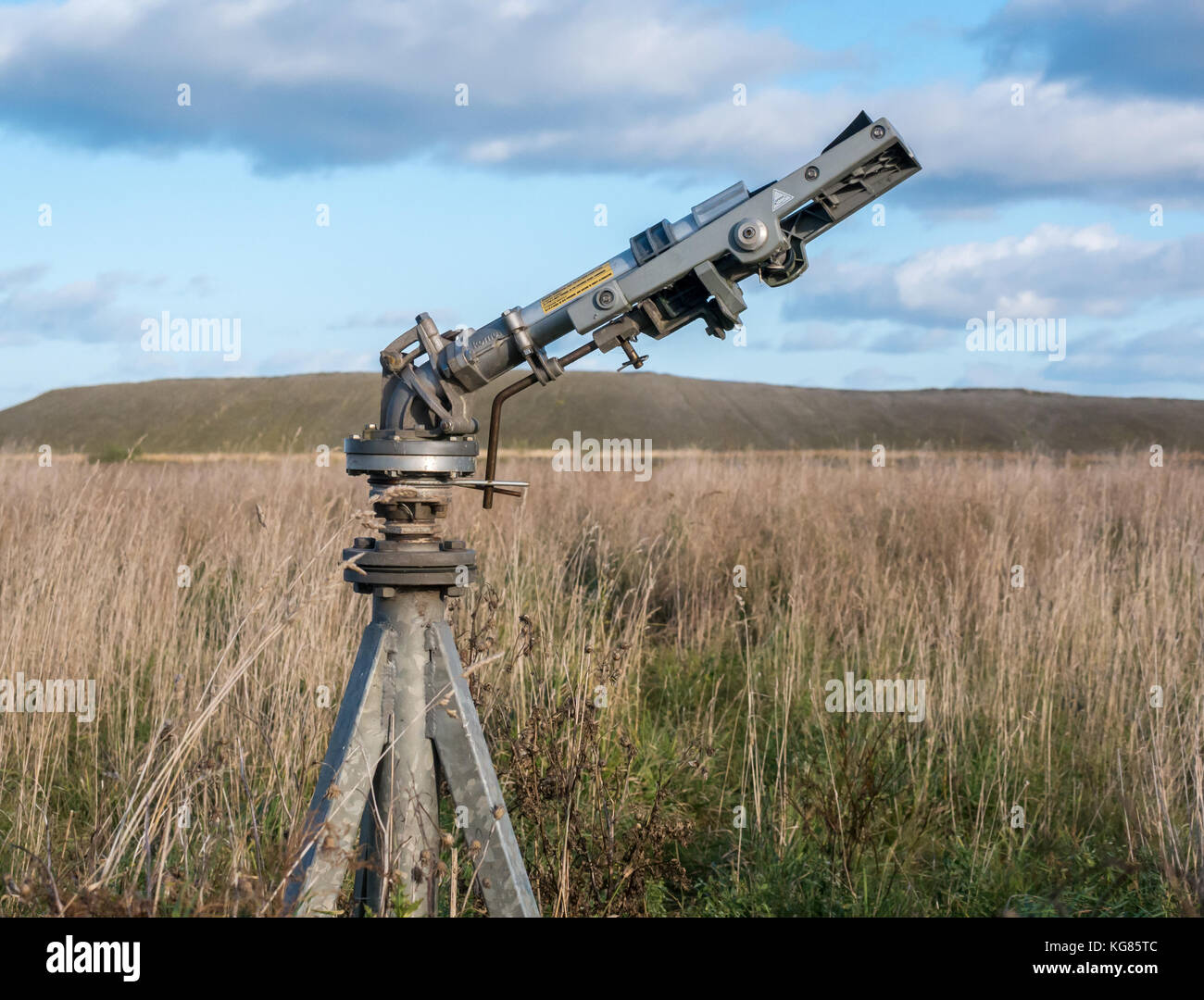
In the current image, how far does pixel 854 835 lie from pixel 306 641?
2259 mm

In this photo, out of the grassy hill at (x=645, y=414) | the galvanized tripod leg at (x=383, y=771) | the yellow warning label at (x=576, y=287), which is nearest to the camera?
the galvanized tripod leg at (x=383, y=771)

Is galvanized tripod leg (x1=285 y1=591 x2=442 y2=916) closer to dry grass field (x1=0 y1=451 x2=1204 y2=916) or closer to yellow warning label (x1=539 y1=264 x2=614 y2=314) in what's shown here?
dry grass field (x1=0 y1=451 x2=1204 y2=916)

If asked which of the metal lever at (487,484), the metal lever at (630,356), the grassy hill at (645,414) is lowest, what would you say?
the metal lever at (487,484)

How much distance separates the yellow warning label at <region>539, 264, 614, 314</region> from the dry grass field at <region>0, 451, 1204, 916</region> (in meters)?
0.61

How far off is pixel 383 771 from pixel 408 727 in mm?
157

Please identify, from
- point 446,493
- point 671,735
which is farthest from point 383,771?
point 671,735

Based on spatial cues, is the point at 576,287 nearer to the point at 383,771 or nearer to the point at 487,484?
the point at 487,484

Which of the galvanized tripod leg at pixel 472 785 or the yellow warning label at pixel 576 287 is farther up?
the yellow warning label at pixel 576 287

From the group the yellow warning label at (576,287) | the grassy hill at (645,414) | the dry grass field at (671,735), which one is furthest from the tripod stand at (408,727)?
the grassy hill at (645,414)

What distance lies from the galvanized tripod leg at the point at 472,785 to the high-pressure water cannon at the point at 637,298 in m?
0.41

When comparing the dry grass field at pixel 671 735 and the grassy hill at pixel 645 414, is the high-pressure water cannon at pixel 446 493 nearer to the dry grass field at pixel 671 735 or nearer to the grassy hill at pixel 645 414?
the dry grass field at pixel 671 735

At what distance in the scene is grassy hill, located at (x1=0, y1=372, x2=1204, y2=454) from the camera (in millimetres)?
58219

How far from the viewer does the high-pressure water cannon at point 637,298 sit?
6.65ft

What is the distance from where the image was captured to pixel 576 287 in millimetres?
2061
